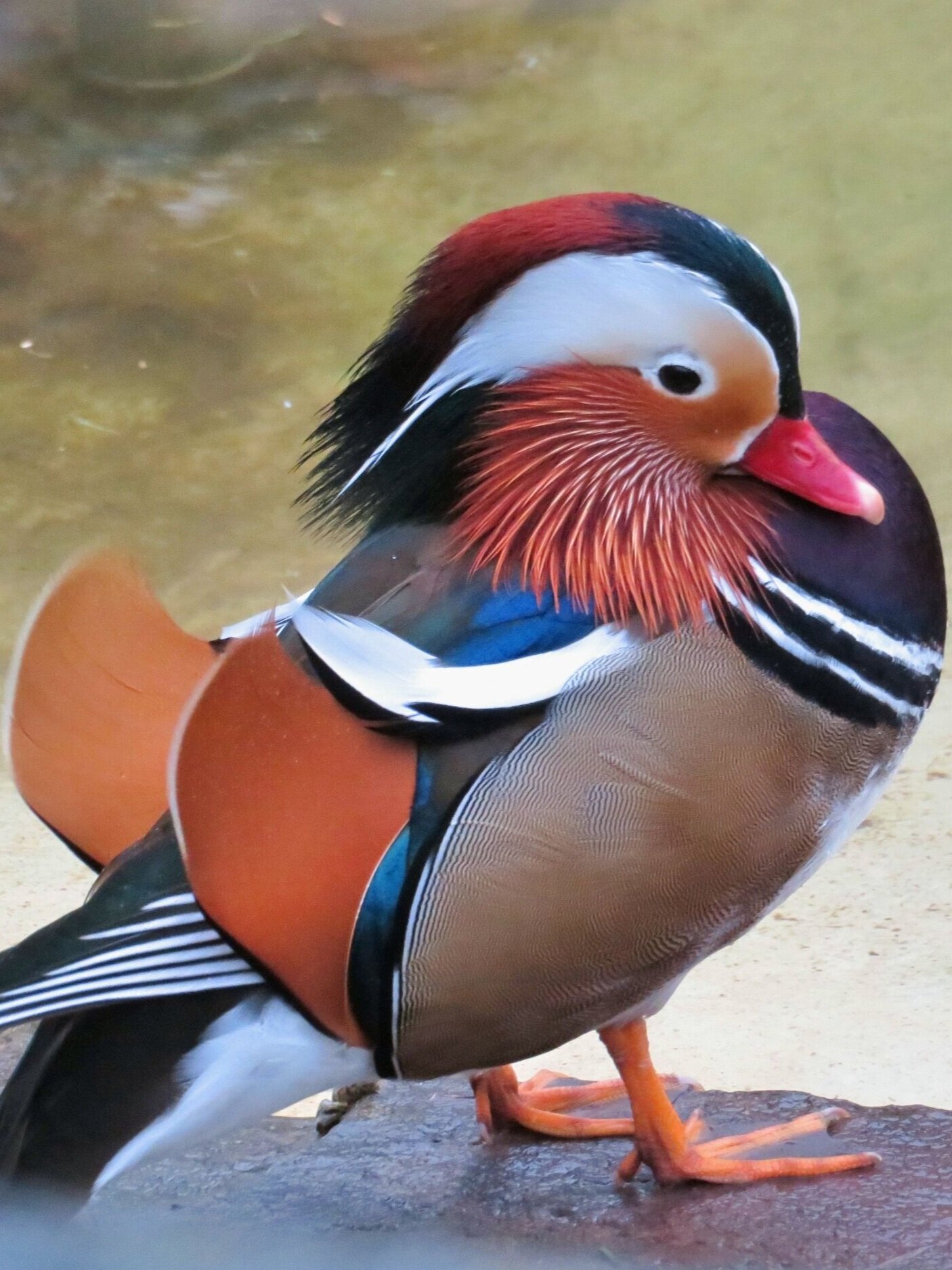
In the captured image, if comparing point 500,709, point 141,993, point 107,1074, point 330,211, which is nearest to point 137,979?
point 141,993

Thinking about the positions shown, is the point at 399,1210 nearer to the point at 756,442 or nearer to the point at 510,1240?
the point at 510,1240

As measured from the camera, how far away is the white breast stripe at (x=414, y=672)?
1.34 meters

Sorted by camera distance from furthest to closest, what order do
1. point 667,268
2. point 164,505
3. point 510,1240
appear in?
point 164,505, point 510,1240, point 667,268

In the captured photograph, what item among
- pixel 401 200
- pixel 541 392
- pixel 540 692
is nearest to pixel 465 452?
pixel 541 392

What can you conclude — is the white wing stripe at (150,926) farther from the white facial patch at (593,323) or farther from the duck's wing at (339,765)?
the white facial patch at (593,323)

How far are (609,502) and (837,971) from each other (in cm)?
137

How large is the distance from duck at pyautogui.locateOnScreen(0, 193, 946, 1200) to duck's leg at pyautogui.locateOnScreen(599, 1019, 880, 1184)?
14 cm

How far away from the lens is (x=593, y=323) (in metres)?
1.39

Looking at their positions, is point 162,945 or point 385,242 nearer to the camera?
point 162,945

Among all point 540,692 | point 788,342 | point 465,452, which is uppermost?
point 788,342

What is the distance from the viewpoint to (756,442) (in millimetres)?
1468

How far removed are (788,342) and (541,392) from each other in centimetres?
22

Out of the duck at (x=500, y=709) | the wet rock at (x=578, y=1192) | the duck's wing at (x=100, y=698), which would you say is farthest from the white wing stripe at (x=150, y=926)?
the wet rock at (x=578, y=1192)

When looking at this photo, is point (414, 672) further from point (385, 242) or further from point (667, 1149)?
point (385, 242)
